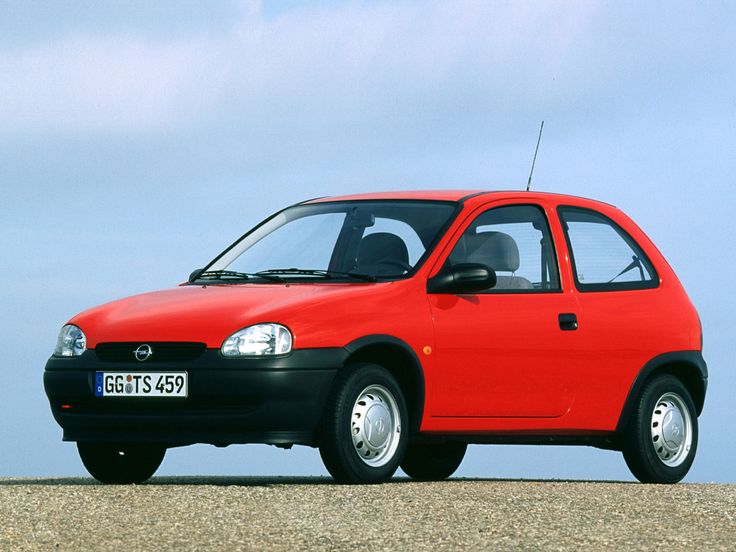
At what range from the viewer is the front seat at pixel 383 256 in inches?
426

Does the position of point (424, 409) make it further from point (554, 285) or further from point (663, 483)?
point (663, 483)

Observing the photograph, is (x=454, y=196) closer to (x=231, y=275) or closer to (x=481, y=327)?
(x=481, y=327)

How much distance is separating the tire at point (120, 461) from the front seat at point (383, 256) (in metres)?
1.99

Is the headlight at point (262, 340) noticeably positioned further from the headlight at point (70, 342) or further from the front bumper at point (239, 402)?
the headlight at point (70, 342)

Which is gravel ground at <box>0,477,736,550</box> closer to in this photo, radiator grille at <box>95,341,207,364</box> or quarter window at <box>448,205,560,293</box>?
radiator grille at <box>95,341,207,364</box>

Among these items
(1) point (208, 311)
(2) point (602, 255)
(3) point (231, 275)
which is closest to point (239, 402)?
(1) point (208, 311)

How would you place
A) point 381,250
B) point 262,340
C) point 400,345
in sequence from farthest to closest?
point 381,250, point 400,345, point 262,340

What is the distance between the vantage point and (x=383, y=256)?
35.9 ft

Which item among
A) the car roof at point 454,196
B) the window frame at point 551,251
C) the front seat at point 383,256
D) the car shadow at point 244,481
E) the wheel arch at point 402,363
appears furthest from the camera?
the car roof at point 454,196

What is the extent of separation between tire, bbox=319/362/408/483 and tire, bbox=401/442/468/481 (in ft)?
9.44

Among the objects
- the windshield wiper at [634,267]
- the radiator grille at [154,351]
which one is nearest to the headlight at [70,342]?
the radiator grille at [154,351]

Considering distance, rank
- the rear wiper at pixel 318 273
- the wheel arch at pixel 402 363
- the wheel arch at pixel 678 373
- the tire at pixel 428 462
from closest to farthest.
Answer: the wheel arch at pixel 402 363 → the rear wiper at pixel 318 273 → the wheel arch at pixel 678 373 → the tire at pixel 428 462

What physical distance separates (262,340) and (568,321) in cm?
264

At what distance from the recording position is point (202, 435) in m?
10.0
